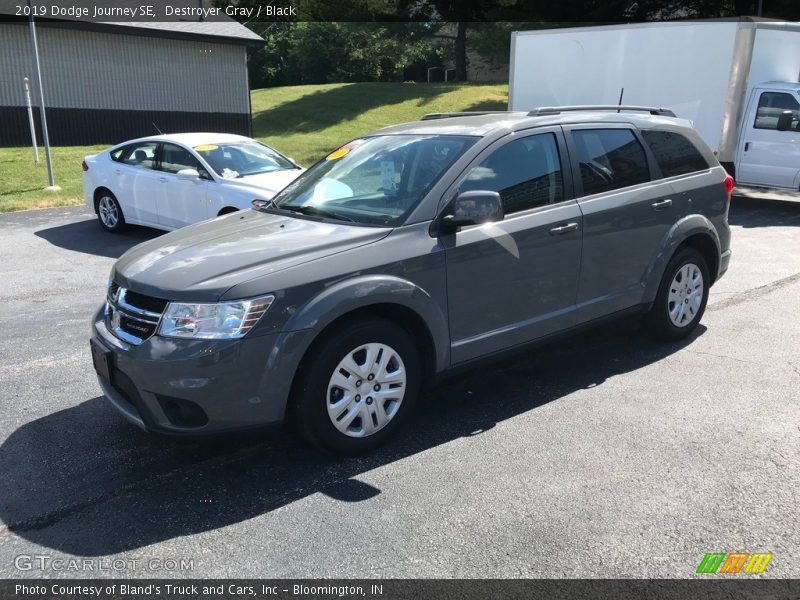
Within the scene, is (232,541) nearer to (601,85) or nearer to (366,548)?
(366,548)

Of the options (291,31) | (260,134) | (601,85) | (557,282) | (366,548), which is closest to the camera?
(366,548)

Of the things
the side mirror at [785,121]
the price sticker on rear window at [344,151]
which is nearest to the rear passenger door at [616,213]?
the price sticker on rear window at [344,151]

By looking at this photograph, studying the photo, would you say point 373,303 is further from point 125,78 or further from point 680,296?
point 125,78

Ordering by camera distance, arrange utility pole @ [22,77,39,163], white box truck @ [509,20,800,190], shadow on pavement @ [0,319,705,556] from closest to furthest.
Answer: shadow on pavement @ [0,319,705,556] < white box truck @ [509,20,800,190] < utility pole @ [22,77,39,163]

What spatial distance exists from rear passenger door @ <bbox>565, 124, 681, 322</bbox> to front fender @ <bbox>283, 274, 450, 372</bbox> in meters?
1.23

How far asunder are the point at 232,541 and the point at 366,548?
0.60m

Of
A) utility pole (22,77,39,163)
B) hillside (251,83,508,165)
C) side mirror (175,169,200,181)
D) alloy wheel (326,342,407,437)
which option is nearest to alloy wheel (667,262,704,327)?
alloy wheel (326,342,407,437)

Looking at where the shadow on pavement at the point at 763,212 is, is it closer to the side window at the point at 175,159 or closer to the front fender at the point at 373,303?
the side window at the point at 175,159

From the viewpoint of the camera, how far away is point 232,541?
3.24m

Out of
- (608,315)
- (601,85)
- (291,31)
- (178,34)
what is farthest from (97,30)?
(291,31)

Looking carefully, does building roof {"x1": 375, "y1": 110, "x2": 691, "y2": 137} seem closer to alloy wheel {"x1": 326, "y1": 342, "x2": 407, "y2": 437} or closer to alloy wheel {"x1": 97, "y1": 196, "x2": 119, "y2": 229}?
alloy wheel {"x1": 326, "y1": 342, "x2": 407, "y2": 437}

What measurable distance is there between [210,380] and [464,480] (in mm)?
1362

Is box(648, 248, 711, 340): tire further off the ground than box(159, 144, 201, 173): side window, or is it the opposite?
box(159, 144, 201, 173): side window

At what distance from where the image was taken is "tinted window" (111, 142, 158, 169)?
10.4 metres
